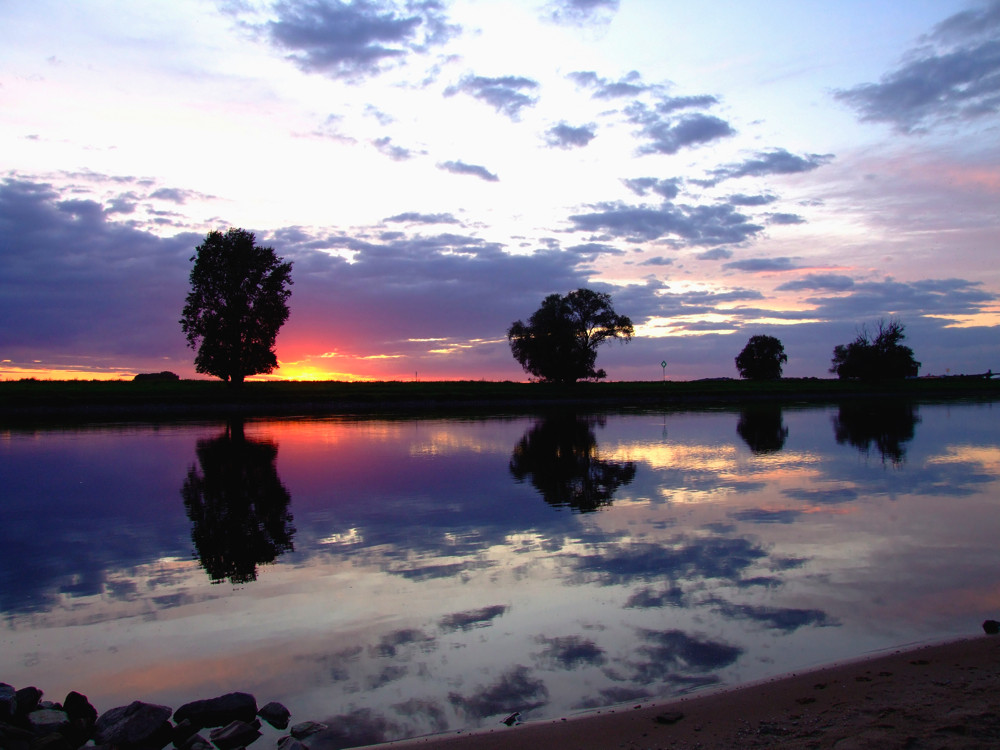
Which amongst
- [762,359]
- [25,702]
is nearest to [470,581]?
[25,702]

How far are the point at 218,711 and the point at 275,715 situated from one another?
0.52 m

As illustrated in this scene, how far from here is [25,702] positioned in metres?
6.25

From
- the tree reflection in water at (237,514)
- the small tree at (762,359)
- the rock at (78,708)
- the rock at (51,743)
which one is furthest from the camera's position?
the small tree at (762,359)

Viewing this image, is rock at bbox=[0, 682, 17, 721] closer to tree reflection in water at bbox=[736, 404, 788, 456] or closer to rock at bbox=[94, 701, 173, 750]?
rock at bbox=[94, 701, 173, 750]

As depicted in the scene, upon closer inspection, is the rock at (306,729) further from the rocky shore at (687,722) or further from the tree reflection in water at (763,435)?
the tree reflection in water at (763,435)

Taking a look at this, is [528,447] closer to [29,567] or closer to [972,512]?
[972,512]

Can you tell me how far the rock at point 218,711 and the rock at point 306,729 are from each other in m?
0.53

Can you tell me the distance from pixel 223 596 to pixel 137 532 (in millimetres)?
5247

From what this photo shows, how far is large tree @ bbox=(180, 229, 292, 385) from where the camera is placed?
74.1m

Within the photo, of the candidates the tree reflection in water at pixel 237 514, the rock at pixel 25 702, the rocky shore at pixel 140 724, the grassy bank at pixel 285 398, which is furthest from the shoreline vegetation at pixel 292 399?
the rocky shore at pixel 140 724

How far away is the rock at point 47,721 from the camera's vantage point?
5863mm

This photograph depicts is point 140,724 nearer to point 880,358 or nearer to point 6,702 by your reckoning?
point 6,702

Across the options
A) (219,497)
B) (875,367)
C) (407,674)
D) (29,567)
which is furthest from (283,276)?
(875,367)

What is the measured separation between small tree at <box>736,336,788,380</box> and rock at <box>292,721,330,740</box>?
567 feet
